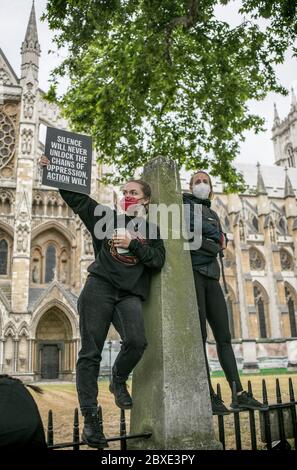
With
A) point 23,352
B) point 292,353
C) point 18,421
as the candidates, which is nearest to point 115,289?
point 18,421

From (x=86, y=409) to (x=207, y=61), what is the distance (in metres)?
9.35

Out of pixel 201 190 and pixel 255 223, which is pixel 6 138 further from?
pixel 255 223

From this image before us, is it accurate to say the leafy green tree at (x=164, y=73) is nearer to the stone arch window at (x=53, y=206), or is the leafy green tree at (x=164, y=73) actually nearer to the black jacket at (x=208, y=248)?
the black jacket at (x=208, y=248)

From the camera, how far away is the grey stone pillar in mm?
2846

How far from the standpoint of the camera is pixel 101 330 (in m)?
2.89

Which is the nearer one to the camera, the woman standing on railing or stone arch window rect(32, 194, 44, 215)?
the woman standing on railing

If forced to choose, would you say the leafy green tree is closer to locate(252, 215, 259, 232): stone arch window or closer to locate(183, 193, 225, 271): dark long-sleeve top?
locate(183, 193, 225, 271): dark long-sleeve top

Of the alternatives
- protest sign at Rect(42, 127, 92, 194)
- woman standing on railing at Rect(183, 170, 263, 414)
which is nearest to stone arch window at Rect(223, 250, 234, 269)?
woman standing on railing at Rect(183, 170, 263, 414)

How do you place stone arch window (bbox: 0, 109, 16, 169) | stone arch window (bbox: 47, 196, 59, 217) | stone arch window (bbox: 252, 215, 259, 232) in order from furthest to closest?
1. stone arch window (bbox: 252, 215, 259, 232)
2. stone arch window (bbox: 0, 109, 16, 169)
3. stone arch window (bbox: 47, 196, 59, 217)

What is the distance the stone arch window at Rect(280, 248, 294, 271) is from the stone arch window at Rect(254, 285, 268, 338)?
13.7 ft

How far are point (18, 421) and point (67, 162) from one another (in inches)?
77.2

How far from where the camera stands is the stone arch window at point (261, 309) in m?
36.6

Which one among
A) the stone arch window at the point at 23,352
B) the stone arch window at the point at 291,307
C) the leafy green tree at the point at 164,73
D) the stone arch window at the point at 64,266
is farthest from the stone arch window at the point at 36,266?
the stone arch window at the point at 291,307
